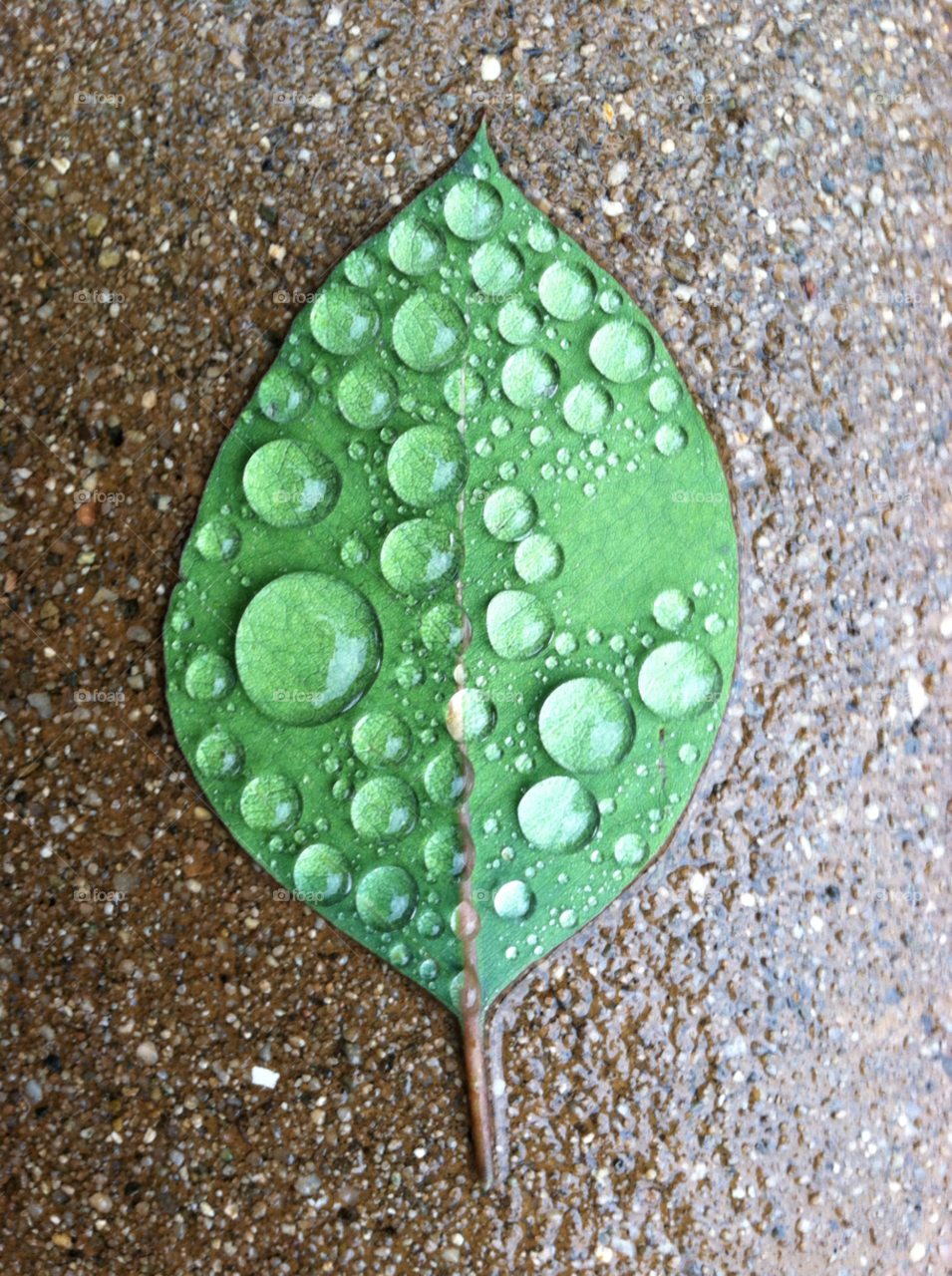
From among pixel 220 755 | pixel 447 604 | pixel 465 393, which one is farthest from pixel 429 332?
pixel 220 755

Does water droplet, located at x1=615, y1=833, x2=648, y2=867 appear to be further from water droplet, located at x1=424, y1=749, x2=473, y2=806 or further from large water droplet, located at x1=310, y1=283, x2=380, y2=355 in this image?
large water droplet, located at x1=310, y1=283, x2=380, y2=355

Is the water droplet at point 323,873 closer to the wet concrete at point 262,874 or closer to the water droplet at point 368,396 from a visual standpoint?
the wet concrete at point 262,874

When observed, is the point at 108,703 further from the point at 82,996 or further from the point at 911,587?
the point at 911,587

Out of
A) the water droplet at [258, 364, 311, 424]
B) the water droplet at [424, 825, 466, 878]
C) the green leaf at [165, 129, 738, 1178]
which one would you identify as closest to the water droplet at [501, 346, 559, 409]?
the green leaf at [165, 129, 738, 1178]

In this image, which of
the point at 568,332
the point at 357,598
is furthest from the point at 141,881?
the point at 568,332

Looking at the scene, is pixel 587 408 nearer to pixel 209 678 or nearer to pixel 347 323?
pixel 347 323

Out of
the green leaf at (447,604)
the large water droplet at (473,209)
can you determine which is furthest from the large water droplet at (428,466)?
the large water droplet at (473,209)

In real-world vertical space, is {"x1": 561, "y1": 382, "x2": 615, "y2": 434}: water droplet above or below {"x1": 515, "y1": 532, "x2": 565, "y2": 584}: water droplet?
above
